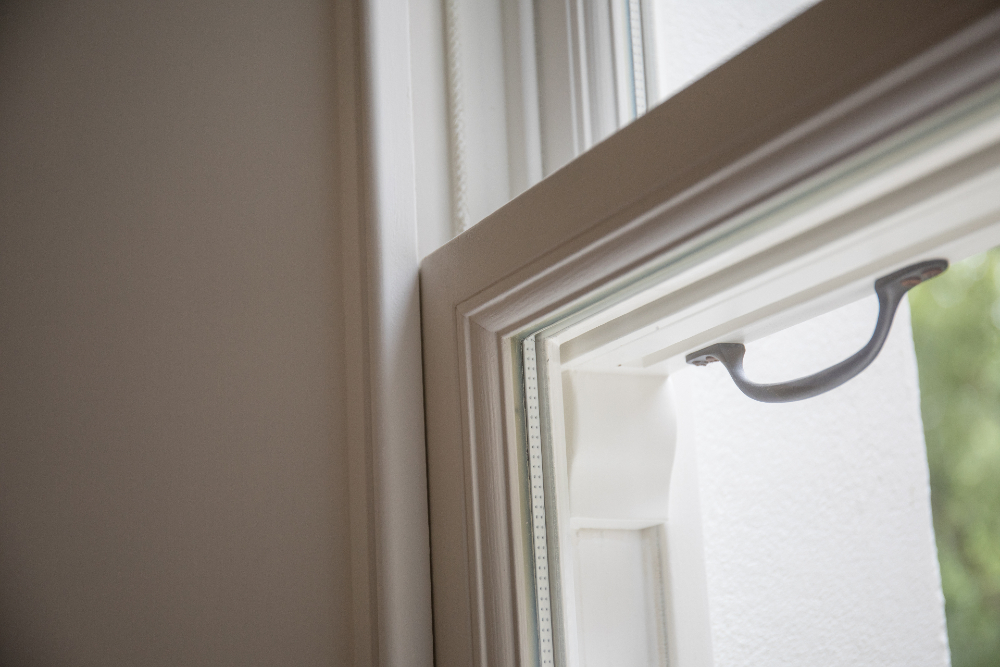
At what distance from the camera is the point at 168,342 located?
0.58 meters

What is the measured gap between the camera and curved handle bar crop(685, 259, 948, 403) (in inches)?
13.1

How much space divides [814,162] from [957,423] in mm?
111

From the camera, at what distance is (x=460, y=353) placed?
55cm

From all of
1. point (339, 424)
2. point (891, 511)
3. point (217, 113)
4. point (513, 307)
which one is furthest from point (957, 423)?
point (217, 113)

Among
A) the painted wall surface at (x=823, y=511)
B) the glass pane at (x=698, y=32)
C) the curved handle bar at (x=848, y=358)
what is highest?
the glass pane at (x=698, y=32)

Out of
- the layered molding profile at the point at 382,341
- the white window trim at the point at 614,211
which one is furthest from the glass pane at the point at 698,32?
the layered molding profile at the point at 382,341

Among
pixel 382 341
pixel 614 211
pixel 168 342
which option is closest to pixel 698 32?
pixel 614 211

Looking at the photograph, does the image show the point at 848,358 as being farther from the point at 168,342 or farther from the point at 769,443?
the point at 168,342

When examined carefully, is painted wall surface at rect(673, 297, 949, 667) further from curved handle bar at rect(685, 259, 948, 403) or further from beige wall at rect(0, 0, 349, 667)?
beige wall at rect(0, 0, 349, 667)

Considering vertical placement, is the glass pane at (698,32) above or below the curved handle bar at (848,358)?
above

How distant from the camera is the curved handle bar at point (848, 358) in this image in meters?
0.33

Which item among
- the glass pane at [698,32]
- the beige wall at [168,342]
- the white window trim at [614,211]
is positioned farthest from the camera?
the beige wall at [168,342]

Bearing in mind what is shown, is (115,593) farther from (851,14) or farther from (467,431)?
(851,14)

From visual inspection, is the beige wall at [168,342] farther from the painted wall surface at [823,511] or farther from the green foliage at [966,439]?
the green foliage at [966,439]
